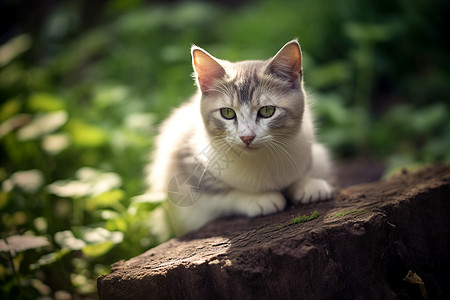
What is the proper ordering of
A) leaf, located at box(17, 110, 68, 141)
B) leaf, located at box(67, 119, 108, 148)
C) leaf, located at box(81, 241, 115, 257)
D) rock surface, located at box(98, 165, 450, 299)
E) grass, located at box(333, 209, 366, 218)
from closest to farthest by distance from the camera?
1. rock surface, located at box(98, 165, 450, 299)
2. grass, located at box(333, 209, 366, 218)
3. leaf, located at box(81, 241, 115, 257)
4. leaf, located at box(17, 110, 68, 141)
5. leaf, located at box(67, 119, 108, 148)

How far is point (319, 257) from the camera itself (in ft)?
5.60

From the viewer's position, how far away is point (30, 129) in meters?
3.30

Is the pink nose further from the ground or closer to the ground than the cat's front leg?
further from the ground

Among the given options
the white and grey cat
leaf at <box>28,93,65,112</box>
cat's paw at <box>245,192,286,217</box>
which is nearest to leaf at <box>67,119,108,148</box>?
leaf at <box>28,93,65,112</box>

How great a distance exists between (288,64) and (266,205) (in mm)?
824

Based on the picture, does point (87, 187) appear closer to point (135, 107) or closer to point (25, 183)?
point (25, 183)

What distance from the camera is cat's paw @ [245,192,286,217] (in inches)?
89.2

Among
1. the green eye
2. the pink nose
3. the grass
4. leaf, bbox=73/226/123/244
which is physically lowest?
leaf, bbox=73/226/123/244

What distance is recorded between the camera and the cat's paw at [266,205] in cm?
227

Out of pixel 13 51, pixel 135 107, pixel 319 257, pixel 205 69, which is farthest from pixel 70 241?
pixel 13 51

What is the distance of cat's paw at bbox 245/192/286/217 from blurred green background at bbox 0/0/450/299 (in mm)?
650

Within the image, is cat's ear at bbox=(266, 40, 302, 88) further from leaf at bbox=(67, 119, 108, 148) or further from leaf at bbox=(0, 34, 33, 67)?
leaf at bbox=(0, 34, 33, 67)

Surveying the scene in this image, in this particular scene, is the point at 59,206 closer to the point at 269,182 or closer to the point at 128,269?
the point at 128,269

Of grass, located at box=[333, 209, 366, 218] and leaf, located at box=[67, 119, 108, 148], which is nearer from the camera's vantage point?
grass, located at box=[333, 209, 366, 218]
